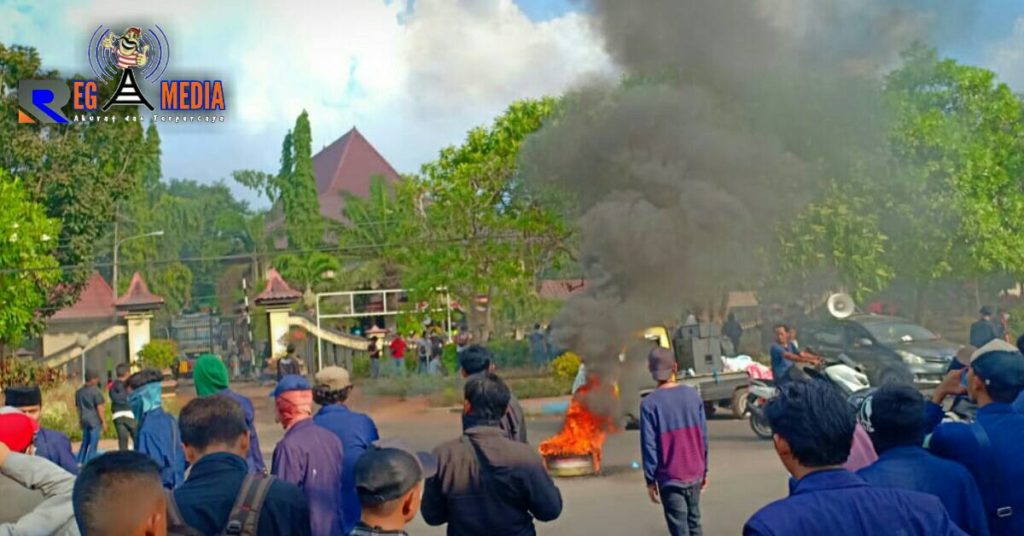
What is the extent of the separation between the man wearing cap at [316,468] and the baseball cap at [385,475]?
196 centimetres

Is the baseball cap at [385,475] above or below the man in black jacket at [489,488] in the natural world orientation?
above

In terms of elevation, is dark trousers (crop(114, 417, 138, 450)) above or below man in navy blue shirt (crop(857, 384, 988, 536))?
below

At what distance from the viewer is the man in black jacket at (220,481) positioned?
3918 mm

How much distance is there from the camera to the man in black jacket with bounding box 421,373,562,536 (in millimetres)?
4785

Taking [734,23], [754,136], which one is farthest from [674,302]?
[734,23]

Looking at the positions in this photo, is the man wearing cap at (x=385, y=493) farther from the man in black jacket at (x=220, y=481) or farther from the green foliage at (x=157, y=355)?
the green foliage at (x=157, y=355)

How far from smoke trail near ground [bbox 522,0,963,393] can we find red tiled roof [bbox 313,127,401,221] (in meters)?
44.4

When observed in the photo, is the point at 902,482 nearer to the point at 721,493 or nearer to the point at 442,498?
the point at 442,498

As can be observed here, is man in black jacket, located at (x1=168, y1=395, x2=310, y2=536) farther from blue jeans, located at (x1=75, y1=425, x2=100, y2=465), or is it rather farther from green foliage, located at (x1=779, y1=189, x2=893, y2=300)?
green foliage, located at (x1=779, y1=189, x2=893, y2=300)

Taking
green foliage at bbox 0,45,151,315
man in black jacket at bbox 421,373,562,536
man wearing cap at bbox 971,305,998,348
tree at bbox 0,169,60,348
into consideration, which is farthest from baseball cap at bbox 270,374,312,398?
green foliage at bbox 0,45,151,315

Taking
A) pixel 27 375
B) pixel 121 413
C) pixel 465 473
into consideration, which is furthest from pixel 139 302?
pixel 465 473

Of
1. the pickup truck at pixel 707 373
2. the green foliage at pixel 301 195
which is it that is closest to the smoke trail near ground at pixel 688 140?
the pickup truck at pixel 707 373

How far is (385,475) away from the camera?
11.2ft

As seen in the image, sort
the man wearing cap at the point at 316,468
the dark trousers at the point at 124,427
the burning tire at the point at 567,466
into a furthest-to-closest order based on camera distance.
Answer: the dark trousers at the point at 124,427, the burning tire at the point at 567,466, the man wearing cap at the point at 316,468
